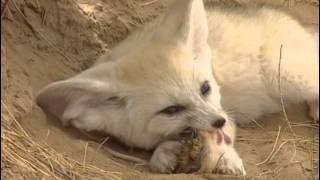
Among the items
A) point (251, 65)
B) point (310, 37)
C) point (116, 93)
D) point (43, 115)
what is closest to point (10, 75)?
point (43, 115)

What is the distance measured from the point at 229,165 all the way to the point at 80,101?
86cm

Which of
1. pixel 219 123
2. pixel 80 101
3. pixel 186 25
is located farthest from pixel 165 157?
pixel 186 25

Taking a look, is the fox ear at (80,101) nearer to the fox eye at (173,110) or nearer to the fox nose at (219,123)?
the fox eye at (173,110)

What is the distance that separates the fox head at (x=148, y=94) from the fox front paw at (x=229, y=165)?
0.60 ft

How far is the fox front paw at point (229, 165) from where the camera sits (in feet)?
13.2

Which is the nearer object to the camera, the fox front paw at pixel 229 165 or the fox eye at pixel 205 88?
the fox front paw at pixel 229 165

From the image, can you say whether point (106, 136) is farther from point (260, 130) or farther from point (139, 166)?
point (260, 130)

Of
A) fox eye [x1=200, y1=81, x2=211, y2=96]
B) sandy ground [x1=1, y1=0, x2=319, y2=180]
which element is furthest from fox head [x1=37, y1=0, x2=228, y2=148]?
sandy ground [x1=1, y1=0, x2=319, y2=180]

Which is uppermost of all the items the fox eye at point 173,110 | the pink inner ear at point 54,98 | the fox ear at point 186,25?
the fox ear at point 186,25

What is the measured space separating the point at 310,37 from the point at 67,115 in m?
1.75

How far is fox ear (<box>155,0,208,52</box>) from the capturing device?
14.5 feet

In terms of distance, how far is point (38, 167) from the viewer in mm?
3670

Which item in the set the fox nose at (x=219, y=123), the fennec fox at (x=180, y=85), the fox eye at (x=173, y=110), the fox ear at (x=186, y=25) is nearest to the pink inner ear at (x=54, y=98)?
the fennec fox at (x=180, y=85)

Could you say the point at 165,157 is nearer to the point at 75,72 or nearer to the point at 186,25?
the point at 186,25
